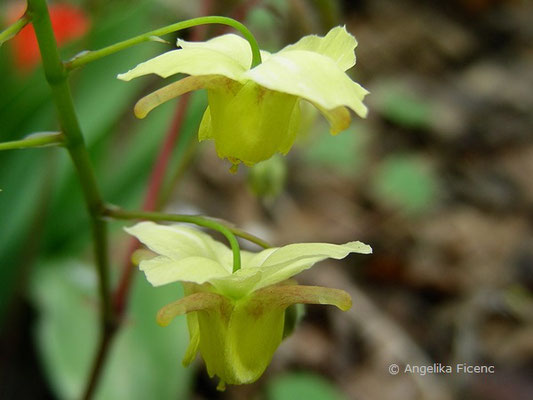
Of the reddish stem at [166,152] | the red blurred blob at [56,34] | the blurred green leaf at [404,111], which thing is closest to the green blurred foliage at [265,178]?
the reddish stem at [166,152]

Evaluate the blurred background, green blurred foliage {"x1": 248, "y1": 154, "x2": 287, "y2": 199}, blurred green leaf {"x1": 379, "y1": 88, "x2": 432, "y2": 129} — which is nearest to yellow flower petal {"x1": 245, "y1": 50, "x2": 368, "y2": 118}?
the blurred background

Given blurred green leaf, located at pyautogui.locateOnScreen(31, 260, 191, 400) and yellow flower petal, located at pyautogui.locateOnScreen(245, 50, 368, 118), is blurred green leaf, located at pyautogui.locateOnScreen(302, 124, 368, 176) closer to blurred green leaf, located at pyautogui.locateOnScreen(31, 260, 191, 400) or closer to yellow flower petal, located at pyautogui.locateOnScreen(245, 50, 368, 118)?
blurred green leaf, located at pyautogui.locateOnScreen(31, 260, 191, 400)

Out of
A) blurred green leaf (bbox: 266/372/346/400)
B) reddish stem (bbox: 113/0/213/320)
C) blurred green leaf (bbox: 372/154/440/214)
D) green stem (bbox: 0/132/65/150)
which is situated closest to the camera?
green stem (bbox: 0/132/65/150)

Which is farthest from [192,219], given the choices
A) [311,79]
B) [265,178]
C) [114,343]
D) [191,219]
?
[114,343]

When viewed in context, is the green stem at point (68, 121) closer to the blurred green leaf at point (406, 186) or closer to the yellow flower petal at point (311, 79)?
the yellow flower petal at point (311, 79)

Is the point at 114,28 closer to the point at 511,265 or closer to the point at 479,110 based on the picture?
the point at 511,265

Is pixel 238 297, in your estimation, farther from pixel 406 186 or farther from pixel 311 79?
pixel 406 186
